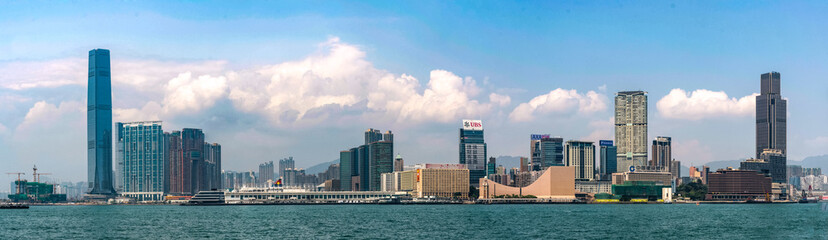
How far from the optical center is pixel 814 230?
4611 inches

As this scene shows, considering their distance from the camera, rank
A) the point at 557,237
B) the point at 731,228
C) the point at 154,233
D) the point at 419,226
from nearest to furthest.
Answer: the point at 557,237, the point at 154,233, the point at 731,228, the point at 419,226

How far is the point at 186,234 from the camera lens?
373ft

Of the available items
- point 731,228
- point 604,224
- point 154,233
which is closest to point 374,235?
point 154,233

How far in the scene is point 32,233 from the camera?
392ft

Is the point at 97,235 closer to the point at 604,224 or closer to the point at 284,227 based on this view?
the point at 284,227

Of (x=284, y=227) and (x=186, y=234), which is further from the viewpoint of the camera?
(x=284, y=227)

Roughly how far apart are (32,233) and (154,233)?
18800mm

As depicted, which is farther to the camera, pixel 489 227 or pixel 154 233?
pixel 489 227

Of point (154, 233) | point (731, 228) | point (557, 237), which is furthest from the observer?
point (731, 228)

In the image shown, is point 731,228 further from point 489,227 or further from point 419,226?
point 419,226

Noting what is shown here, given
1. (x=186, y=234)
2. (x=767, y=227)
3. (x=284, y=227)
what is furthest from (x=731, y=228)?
(x=186, y=234)

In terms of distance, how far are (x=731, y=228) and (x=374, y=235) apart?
54826 mm

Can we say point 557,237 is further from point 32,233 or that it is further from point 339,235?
point 32,233

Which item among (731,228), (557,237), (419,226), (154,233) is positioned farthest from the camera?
(419,226)
